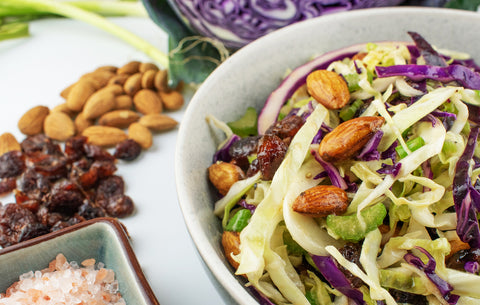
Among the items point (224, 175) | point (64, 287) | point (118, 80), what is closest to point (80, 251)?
point (64, 287)

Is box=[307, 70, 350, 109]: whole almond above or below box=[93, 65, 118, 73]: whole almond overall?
above

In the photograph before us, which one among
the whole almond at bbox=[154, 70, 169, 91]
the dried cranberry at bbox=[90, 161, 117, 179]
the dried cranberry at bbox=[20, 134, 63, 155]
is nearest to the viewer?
the dried cranberry at bbox=[90, 161, 117, 179]

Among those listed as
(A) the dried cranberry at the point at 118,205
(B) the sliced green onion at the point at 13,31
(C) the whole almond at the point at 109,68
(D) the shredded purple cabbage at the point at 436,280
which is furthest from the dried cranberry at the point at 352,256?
(B) the sliced green onion at the point at 13,31

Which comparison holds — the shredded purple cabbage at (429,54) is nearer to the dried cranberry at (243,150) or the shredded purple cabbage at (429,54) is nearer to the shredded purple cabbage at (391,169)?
the shredded purple cabbage at (391,169)

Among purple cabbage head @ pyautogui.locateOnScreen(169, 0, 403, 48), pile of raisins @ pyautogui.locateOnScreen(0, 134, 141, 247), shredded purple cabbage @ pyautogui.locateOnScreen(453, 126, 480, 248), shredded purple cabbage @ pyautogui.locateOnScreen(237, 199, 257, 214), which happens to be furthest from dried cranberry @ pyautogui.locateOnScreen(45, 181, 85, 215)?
shredded purple cabbage @ pyautogui.locateOnScreen(453, 126, 480, 248)

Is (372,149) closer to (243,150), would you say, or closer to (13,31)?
(243,150)

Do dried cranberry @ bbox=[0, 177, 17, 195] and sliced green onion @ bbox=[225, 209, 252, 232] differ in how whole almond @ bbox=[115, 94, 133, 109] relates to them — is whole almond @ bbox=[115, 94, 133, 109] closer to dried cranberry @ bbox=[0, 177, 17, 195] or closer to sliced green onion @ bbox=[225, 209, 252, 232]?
dried cranberry @ bbox=[0, 177, 17, 195]

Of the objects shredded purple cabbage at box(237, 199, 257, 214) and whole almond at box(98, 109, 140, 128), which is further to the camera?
whole almond at box(98, 109, 140, 128)

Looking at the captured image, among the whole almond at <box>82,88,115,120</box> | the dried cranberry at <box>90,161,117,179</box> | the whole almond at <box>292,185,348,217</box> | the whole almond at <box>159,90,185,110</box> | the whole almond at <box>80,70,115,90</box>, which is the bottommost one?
the dried cranberry at <box>90,161,117,179</box>
